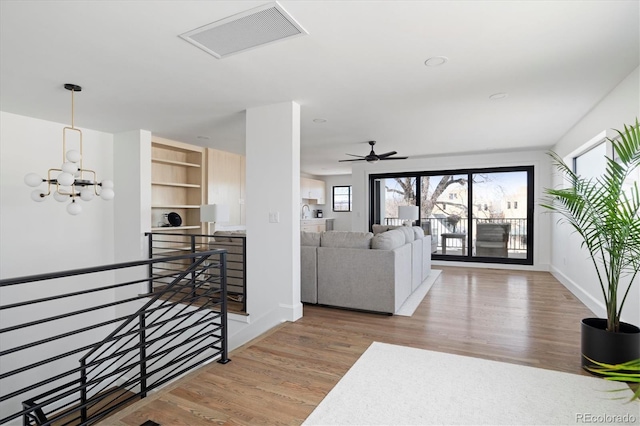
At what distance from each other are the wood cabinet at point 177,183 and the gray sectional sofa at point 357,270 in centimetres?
260

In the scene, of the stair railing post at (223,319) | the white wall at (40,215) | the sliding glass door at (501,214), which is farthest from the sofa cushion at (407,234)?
the white wall at (40,215)

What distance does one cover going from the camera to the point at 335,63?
286 centimetres

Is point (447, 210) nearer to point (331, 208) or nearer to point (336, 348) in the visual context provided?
point (331, 208)

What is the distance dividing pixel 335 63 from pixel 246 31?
2.62ft

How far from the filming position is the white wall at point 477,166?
6820mm

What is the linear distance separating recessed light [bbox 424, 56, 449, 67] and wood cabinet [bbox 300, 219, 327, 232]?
679cm

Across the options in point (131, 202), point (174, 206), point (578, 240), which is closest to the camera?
point (578, 240)

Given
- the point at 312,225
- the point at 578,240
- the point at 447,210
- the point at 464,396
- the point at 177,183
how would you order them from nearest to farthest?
the point at 464,396
the point at 578,240
the point at 177,183
the point at 447,210
the point at 312,225

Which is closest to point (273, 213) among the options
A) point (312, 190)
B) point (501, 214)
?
point (501, 214)

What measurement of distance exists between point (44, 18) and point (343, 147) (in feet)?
16.1

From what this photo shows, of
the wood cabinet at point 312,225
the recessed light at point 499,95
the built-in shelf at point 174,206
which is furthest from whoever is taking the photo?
the wood cabinet at point 312,225

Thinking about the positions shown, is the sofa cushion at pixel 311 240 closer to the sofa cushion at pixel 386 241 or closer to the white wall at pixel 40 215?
the sofa cushion at pixel 386 241

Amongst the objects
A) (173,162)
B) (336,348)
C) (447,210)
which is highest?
(173,162)

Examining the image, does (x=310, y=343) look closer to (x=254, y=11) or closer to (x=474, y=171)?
(x=254, y=11)
